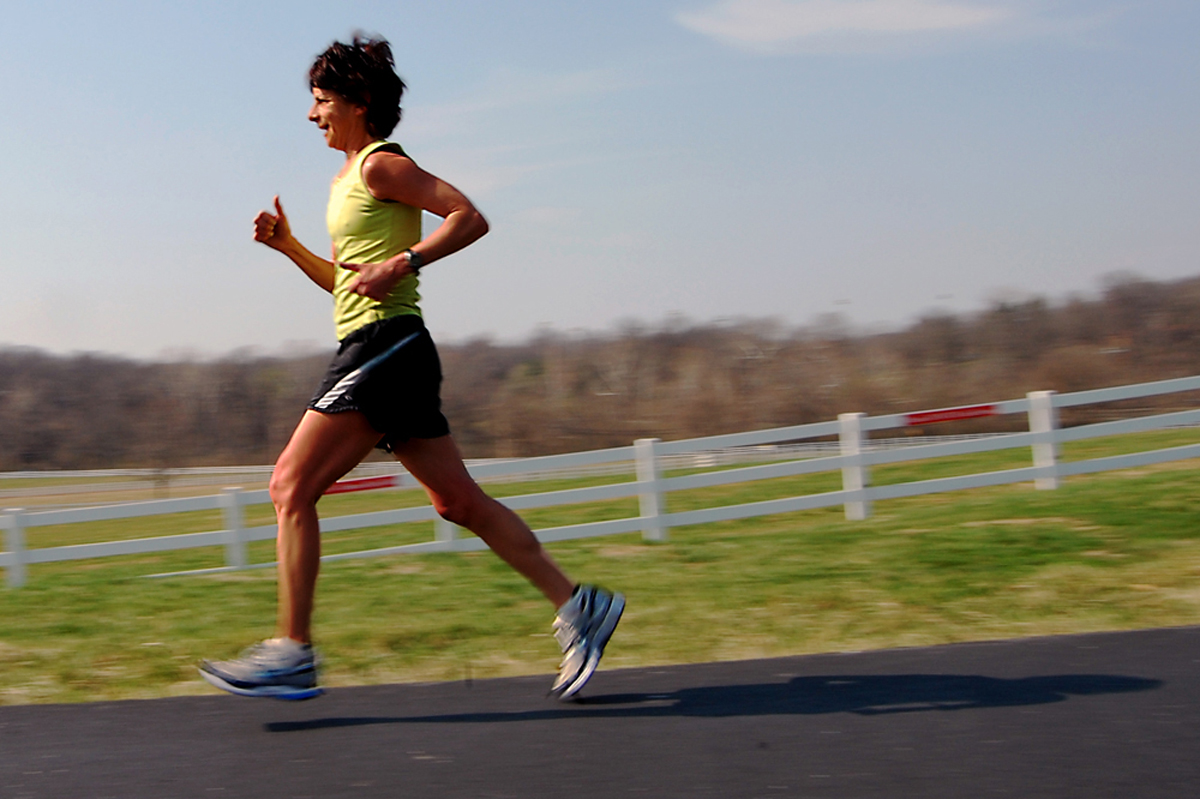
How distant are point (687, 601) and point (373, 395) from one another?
235cm

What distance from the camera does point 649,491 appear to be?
930cm

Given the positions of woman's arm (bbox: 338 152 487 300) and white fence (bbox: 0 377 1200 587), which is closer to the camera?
woman's arm (bbox: 338 152 487 300)

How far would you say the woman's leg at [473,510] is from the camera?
11.6 feet

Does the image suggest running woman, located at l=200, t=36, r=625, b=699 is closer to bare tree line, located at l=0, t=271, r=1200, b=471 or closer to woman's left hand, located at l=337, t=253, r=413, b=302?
woman's left hand, located at l=337, t=253, r=413, b=302

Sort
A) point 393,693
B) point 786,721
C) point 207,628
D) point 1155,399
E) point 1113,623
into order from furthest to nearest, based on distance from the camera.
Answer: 1. point 1155,399
2. point 207,628
3. point 1113,623
4. point 393,693
5. point 786,721

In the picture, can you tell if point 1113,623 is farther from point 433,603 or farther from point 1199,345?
point 1199,345

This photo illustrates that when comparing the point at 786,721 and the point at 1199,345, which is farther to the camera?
the point at 1199,345

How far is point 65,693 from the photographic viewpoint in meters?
4.04

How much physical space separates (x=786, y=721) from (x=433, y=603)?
9.41 feet

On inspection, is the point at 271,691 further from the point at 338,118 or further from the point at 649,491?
the point at 649,491

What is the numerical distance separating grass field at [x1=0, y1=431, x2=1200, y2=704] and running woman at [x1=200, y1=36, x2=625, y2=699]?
0.66 meters

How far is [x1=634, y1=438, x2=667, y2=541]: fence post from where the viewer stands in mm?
9281

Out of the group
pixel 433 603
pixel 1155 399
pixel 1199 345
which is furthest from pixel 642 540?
pixel 1199 345

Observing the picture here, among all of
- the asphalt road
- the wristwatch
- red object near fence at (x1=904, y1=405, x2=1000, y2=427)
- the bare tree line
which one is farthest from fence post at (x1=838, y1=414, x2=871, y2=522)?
the bare tree line
